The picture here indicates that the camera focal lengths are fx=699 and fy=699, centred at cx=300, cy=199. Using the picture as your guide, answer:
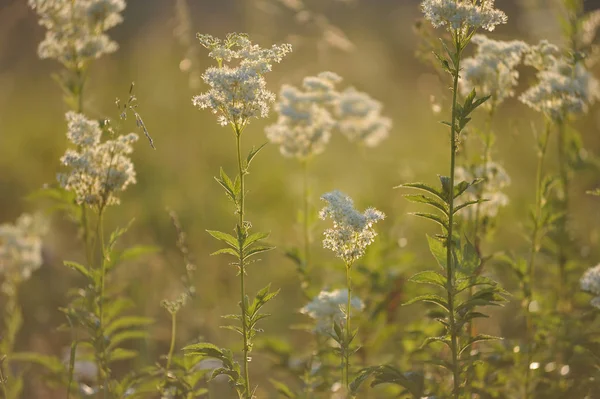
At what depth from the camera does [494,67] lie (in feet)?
12.9

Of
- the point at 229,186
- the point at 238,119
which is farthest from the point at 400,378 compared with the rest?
the point at 238,119

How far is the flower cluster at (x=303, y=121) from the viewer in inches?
184

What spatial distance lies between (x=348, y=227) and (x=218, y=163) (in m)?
4.91

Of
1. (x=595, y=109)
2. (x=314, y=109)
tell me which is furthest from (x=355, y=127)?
(x=595, y=109)

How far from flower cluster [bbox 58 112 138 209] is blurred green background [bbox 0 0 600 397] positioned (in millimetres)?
548

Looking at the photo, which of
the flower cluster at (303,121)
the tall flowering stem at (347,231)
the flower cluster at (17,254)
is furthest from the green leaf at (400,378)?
the flower cluster at (17,254)

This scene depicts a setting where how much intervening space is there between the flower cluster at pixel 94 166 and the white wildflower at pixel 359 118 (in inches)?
89.1

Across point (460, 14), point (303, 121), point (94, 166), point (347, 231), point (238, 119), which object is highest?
point (303, 121)

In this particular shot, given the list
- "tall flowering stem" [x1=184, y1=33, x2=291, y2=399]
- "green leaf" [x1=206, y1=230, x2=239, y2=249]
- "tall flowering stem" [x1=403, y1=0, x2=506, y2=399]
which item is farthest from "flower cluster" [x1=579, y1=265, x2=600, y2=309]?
"green leaf" [x1=206, y1=230, x2=239, y2=249]

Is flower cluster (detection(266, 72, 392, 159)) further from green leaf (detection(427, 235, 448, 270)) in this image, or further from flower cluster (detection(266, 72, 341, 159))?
green leaf (detection(427, 235, 448, 270))

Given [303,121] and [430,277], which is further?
[303,121]

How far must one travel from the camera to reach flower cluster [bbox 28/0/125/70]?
3994mm

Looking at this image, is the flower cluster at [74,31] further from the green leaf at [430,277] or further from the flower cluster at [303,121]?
the green leaf at [430,277]

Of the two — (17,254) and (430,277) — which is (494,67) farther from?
(17,254)
